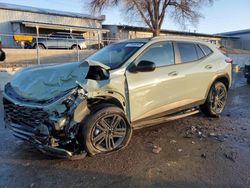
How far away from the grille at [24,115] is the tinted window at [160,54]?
192 cm

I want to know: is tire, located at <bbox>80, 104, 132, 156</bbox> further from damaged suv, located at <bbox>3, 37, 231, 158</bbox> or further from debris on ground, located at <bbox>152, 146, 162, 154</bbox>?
debris on ground, located at <bbox>152, 146, 162, 154</bbox>

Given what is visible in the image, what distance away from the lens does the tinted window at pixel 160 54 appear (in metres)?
4.71

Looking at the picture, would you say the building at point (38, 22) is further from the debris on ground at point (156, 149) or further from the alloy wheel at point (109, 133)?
the debris on ground at point (156, 149)

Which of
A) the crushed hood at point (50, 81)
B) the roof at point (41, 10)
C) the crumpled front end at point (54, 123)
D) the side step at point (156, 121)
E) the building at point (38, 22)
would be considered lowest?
the side step at point (156, 121)

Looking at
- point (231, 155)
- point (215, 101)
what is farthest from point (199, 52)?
point (231, 155)

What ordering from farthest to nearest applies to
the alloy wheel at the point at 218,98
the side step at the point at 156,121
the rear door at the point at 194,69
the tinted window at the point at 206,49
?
1. the alloy wheel at the point at 218,98
2. the tinted window at the point at 206,49
3. the rear door at the point at 194,69
4. the side step at the point at 156,121

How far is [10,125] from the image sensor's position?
13.5 feet

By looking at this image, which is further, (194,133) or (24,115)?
(194,133)

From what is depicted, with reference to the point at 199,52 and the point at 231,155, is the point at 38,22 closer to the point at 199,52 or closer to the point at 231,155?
the point at 199,52

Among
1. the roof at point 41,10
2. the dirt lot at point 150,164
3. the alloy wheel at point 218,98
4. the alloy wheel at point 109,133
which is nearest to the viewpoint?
the dirt lot at point 150,164

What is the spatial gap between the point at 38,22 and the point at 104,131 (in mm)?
26533

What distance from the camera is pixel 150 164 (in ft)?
12.2

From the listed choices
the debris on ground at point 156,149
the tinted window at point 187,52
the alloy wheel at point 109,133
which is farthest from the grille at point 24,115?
the tinted window at point 187,52

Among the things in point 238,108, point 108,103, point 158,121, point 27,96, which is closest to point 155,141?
point 158,121
